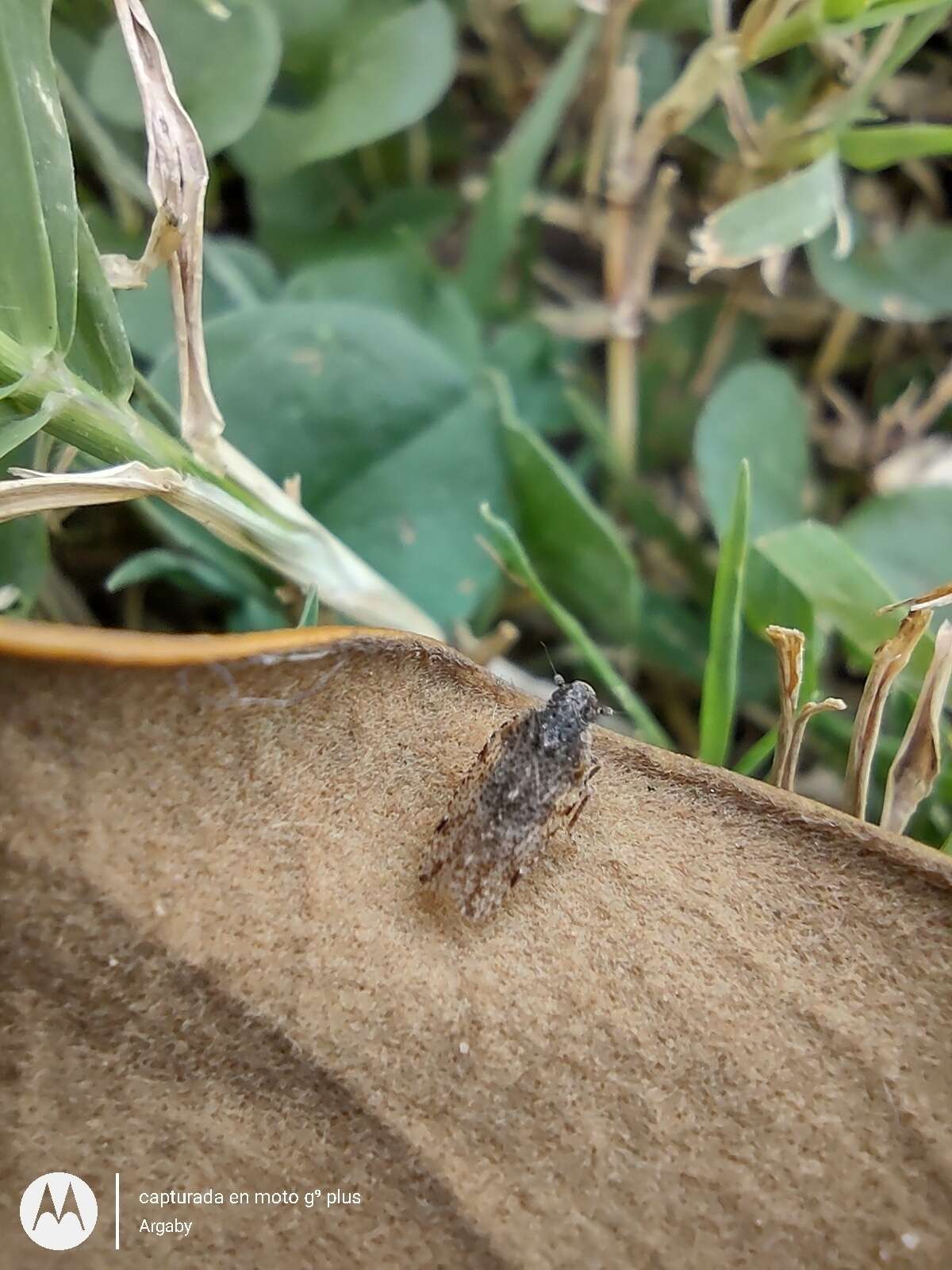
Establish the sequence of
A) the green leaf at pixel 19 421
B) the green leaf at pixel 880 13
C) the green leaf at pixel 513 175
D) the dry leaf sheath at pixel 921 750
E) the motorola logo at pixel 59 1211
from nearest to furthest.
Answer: the motorola logo at pixel 59 1211, the green leaf at pixel 19 421, the dry leaf sheath at pixel 921 750, the green leaf at pixel 880 13, the green leaf at pixel 513 175

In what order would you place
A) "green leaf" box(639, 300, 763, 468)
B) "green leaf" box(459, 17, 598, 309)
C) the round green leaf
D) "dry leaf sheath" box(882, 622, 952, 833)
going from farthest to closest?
"green leaf" box(639, 300, 763, 468) < "green leaf" box(459, 17, 598, 309) < the round green leaf < "dry leaf sheath" box(882, 622, 952, 833)

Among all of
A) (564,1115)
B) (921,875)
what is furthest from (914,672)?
(564,1115)

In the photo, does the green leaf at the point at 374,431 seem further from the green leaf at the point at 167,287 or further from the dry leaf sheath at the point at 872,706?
the dry leaf sheath at the point at 872,706

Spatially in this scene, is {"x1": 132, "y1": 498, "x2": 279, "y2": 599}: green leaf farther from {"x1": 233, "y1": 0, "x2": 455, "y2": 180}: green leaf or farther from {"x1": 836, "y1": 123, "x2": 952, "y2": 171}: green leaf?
{"x1": 836, "y1": 123, "x2": 952, "y2": 171}: green leaf

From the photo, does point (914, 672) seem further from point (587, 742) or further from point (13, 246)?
point (13, 246)

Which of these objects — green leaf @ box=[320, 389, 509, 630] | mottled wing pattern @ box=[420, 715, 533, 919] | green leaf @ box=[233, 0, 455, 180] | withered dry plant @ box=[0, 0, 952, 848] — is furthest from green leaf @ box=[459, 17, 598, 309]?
mottled wing pattern @ box=[420, 715, 533, 919]

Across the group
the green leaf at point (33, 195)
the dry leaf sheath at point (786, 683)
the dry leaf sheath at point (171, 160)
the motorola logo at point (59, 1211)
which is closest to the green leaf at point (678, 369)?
the dry leaf sheath at point (786, 683)
